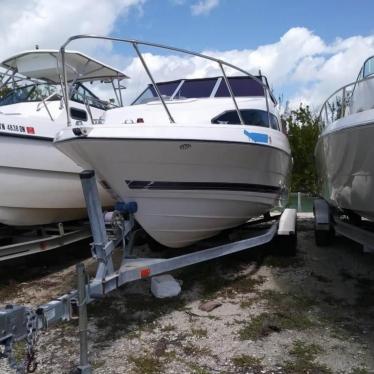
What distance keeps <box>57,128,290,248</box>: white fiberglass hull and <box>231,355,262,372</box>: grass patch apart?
5.17ft

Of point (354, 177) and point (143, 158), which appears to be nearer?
point (143, 158)

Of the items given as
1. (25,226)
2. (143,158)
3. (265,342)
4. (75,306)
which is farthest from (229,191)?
(25,226)

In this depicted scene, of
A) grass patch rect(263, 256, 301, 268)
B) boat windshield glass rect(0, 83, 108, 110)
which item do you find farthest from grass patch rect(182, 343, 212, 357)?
boat windshield glass rect(0, 83, 108, 110)

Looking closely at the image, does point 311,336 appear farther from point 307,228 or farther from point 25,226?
point 307,228

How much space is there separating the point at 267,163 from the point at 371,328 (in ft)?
6.42

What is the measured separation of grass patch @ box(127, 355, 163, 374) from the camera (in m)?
3.32

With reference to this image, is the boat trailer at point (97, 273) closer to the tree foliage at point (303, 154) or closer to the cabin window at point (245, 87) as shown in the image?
the cabin window at point (245, 87)

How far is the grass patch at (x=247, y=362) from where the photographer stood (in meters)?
3.33

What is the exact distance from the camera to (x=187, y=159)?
435 cm

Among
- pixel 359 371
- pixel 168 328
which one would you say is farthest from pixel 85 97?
pixel 359 371

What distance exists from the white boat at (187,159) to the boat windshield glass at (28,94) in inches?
56.4

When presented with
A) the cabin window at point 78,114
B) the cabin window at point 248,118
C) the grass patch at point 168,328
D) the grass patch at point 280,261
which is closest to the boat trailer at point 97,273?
the grass patch at point 280,261

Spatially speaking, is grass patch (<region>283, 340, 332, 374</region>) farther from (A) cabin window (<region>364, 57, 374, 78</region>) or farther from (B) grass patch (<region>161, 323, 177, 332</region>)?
(A) cabin window (<region>364, 57, 374, 78</region>)

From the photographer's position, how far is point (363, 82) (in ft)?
14.8
